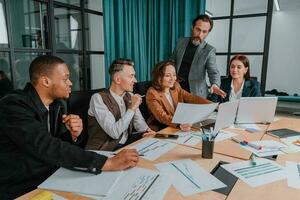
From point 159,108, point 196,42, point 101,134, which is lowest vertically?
point 101,134

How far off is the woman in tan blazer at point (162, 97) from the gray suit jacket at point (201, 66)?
0.39 m

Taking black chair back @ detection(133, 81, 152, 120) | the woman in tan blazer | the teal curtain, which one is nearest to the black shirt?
the woman in tan blazer

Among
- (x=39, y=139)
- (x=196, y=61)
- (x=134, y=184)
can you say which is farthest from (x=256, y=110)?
(x=39, y=139)

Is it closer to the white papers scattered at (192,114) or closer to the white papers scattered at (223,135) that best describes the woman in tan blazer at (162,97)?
the white papers scattered at (192,114)

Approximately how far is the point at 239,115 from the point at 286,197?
3.27ft

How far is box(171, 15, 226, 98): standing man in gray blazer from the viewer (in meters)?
2.45

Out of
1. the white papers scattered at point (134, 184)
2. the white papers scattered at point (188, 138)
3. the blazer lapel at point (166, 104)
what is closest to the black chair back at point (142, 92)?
the blazer lapel at point (166, 104)

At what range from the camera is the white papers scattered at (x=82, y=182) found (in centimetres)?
88

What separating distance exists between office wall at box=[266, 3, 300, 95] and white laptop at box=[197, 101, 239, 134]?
12.6ft

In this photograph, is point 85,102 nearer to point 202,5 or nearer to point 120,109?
point 120,109

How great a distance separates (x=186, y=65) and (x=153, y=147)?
4.91ft

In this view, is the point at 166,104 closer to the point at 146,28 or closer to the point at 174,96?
the point at 174,96

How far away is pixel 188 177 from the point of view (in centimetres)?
100

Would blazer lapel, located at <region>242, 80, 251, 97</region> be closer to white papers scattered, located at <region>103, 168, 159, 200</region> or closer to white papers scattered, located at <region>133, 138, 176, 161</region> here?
white papers scattered, located at <region>133, 138, 176, 161</region>
